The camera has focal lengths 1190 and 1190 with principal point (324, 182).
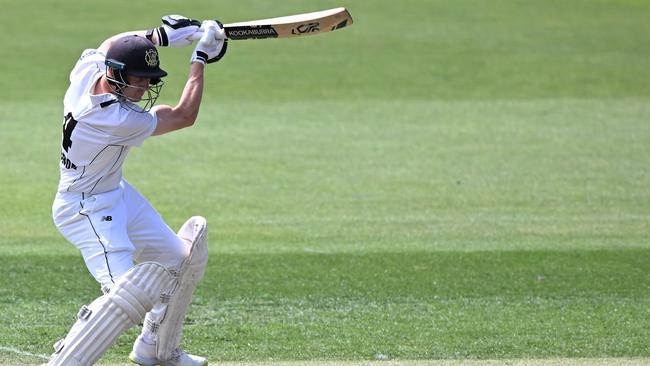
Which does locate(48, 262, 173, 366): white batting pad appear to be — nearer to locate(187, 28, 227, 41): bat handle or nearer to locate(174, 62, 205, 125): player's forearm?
locate(174, 62, 205, 125): player's forearm

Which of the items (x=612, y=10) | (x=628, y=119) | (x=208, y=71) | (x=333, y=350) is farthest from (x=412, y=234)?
(x=612, y=10)

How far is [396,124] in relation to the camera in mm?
16312

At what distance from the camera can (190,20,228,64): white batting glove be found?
234 inches

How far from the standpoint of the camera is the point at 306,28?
6723mm

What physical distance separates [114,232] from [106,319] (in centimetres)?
52

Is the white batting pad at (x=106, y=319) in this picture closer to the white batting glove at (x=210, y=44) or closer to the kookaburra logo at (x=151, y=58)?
the kookaburra logo at (x=151, y=58)

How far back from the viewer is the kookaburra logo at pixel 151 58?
5.59 meters

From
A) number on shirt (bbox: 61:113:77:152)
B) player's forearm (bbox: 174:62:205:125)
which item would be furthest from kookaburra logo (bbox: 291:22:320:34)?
number on shirt (bbox: 61:113:77:152)

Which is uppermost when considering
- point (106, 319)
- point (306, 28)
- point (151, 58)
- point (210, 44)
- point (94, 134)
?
point (151, 58)

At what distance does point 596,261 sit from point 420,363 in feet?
12.0

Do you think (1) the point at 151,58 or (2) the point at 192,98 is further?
(2) the point at 192,98

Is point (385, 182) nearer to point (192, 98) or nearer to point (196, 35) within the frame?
point (196, 35)

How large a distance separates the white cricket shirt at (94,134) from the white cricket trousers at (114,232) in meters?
0.07

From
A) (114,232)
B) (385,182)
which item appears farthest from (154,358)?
(385,182)
